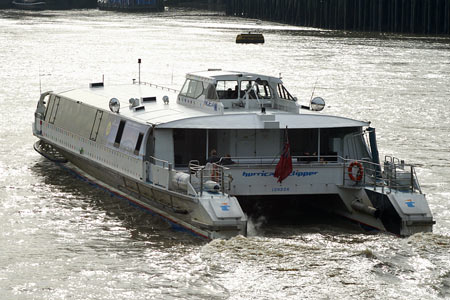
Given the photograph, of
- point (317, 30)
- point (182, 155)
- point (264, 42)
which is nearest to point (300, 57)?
point (264, 42)

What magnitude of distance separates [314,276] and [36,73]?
153ft

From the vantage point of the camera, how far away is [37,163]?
109ft

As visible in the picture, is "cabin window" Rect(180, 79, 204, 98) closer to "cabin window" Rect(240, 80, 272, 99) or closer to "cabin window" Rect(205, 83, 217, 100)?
"cabin window" Rect(205, 83, 217, 100)

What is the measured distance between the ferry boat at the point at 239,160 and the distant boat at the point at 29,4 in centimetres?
15460

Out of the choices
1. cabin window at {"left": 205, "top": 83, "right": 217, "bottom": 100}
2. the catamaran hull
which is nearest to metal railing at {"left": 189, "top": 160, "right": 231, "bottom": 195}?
the catamaran hull

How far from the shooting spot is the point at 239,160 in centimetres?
2417

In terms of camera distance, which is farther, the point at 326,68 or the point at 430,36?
the point at 430,36

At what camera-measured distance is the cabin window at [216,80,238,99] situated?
85.3ft

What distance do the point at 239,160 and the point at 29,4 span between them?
16033 cm

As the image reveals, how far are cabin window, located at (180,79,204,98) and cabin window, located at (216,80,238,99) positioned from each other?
52cm

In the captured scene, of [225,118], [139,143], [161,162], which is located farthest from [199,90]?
[161,162]

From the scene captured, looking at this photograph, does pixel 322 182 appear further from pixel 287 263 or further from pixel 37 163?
pixel 37 163

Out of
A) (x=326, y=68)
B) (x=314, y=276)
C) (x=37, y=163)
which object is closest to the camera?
(x=314, y=276)

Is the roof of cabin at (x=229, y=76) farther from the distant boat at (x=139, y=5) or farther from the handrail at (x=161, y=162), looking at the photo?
the distant boat at (x=139, y=5)
